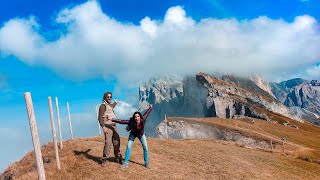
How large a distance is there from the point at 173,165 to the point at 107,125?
20.0ft

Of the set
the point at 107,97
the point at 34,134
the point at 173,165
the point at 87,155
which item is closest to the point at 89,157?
the point at 87,155

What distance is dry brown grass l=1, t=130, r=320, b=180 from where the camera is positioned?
2450 centimetres

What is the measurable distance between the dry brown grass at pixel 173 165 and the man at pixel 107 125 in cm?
81

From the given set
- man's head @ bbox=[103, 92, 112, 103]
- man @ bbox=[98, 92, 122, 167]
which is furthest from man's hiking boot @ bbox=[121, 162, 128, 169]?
man's head @ bbox=[103, 92, 112, 103]

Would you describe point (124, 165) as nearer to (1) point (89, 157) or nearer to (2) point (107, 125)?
(2) point (107, 125)

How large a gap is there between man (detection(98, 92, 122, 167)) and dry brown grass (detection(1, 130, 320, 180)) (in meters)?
0.81

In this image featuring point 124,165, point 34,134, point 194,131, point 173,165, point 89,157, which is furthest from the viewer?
point 194,131

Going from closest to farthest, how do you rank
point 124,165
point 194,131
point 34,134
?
point 34,134 < point 124,165 < point 194,131

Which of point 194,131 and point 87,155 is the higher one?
point 87,155

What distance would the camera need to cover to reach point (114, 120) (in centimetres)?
2494

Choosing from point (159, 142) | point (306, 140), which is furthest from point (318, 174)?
point (306, 140)

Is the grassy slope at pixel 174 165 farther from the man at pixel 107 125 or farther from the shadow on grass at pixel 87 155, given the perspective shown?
the man at pixel 107 125

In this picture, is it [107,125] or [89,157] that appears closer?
[107,125]

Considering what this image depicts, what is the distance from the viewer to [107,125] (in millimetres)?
25500
